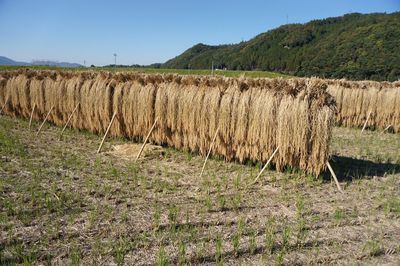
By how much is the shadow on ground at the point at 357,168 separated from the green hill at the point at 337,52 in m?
59.8

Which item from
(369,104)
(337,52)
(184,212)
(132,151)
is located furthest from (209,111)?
(337,52)

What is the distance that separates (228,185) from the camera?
29.0ft

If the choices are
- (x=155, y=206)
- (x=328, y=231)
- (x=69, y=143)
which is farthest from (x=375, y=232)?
(x=69, y=143)

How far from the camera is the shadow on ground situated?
9.95 meters

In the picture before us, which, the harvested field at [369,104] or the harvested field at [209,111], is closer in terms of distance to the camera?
the harvested field at [209,111]

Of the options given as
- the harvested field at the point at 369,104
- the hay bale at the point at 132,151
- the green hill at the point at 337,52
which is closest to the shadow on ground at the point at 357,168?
the hay bale at the point at 132,151

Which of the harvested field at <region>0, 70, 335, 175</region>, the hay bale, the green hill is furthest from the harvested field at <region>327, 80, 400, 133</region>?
the green hill

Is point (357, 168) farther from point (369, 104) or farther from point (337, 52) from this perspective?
point (337, 52)

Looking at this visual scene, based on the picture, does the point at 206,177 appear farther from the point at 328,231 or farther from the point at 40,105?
the point at 40,105

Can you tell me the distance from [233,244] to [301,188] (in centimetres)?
380

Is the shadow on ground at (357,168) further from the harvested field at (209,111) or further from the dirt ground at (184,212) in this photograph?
the harvested field at (209,111)

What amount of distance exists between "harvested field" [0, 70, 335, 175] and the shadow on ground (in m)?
0.93

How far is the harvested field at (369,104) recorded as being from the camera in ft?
63.7

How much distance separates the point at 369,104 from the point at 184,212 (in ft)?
54.2
